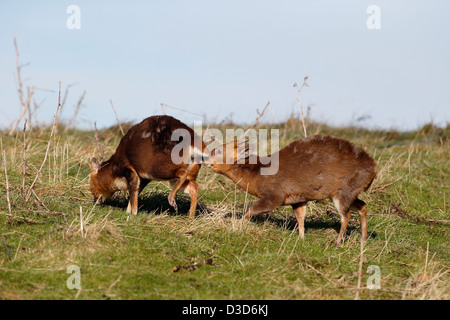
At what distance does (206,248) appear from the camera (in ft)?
21.0

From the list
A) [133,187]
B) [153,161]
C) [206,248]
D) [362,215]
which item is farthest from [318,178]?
[133,187]

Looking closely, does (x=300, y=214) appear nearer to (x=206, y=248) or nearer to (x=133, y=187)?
(x=206, y=248)

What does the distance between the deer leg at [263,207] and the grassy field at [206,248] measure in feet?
0.48

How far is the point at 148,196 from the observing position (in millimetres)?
8867

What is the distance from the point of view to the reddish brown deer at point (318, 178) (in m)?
7.17

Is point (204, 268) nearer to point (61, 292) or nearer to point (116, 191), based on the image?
point (61, 292)

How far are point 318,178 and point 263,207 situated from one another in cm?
→ 78

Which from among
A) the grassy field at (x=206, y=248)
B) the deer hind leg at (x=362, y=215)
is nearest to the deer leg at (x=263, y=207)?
the grassy field at (x=206, y=248)

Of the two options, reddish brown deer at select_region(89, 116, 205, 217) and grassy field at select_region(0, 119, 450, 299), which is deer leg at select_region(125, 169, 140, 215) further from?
grassy field at select_region(0, 119, 450, 299)

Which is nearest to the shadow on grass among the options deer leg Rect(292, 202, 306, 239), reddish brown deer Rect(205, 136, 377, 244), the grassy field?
the grassy field

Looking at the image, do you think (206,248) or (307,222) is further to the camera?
(307,222)

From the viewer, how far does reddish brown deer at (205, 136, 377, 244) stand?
7168 mm

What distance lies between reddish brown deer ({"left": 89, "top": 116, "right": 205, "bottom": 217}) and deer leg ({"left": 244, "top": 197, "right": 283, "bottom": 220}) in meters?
0.91
